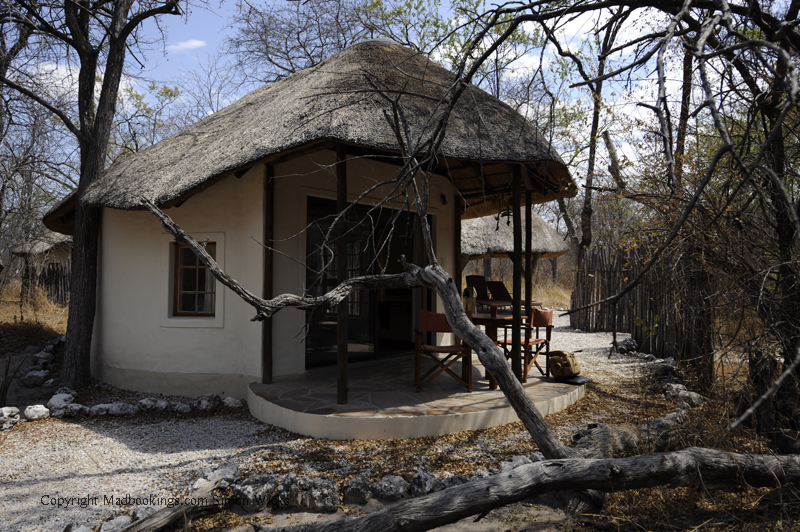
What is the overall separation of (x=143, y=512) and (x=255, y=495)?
648 millimetres

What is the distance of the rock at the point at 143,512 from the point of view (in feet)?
9.66

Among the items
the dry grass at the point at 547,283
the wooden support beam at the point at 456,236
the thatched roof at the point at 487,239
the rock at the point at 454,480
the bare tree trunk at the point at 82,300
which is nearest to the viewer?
the rock at the point at 454,480

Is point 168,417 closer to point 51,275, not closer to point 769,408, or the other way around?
point 769,408

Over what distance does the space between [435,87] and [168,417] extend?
5132 mm

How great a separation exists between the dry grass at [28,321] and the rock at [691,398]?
10442mm

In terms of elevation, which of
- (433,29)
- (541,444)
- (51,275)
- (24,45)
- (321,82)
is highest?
(433,29)

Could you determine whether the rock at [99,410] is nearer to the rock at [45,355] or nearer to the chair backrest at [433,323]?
the rock at [45,355]

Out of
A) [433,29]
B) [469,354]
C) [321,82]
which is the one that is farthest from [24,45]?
[433,29]

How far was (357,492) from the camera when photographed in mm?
3295

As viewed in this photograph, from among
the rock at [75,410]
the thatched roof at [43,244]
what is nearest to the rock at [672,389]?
the rock at [75,410]

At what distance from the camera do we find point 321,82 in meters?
6.11

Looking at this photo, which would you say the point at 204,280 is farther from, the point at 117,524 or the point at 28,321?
the point at 28,321

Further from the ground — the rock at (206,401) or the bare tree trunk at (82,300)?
the bare tree trunk at (82,300)

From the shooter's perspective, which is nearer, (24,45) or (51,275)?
(24,45)
